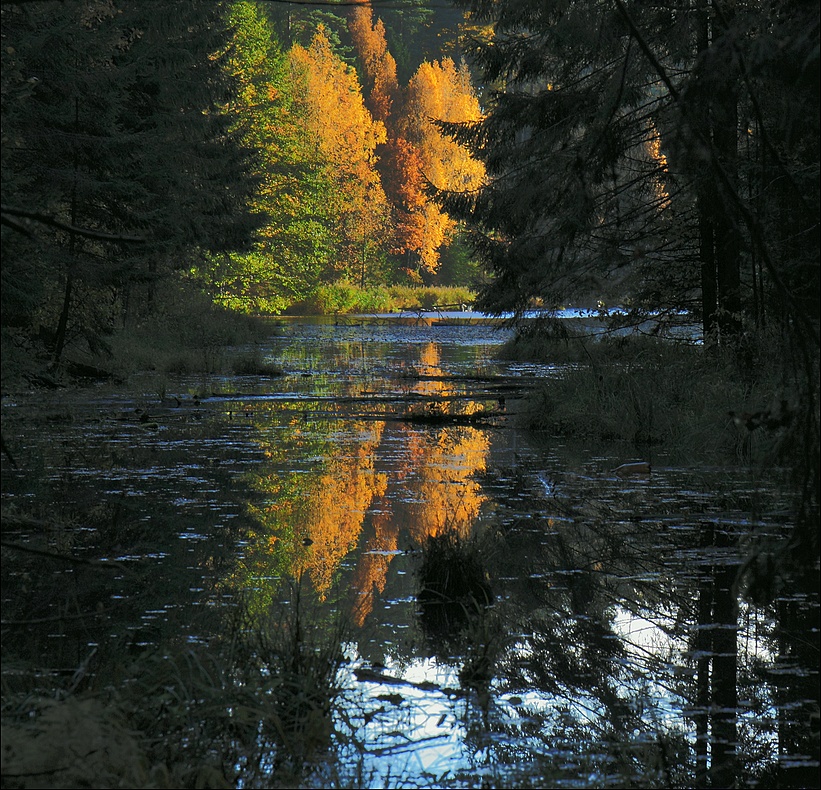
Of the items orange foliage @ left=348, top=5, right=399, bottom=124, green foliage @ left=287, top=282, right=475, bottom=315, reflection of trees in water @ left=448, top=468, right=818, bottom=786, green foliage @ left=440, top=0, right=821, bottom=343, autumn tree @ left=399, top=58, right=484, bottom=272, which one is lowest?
reflection of trees in water @ left=448, top=468, right=818, bottom=786

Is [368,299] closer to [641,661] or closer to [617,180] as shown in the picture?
[617,180]

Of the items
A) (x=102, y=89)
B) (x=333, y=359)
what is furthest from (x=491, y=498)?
(x=333, y=359)

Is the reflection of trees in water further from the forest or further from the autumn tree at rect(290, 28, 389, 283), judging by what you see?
the autumn tree at rect(290, 28, 389, 283)

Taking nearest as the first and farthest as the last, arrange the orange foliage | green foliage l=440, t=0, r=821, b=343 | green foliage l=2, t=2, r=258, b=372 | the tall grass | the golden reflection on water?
the golden reflection on water
green foliage l=440, t=0, r=821, b=343
the tall grass
green foliage l=2, t=2, r=258, b=372
the orange foliage

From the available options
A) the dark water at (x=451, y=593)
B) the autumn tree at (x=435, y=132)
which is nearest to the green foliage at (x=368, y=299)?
the autumn tree at (x=435, y=132)

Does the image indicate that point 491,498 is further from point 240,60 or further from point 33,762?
point 240,60

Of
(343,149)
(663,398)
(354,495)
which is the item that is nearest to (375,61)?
(343,149)

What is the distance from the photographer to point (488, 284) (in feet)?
63.8

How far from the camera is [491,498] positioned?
10078 mm

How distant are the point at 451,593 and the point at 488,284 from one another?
43.0ft

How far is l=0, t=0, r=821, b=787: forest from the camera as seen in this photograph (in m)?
4.92

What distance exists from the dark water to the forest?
0.06 metres

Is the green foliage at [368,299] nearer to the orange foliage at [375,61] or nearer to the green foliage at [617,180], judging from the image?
the orange foliage at [375,61]

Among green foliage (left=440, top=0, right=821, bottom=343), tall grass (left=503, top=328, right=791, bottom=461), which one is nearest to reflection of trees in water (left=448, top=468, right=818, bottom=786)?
green foliage (left=440, top=0, right=821, bottom=343)
